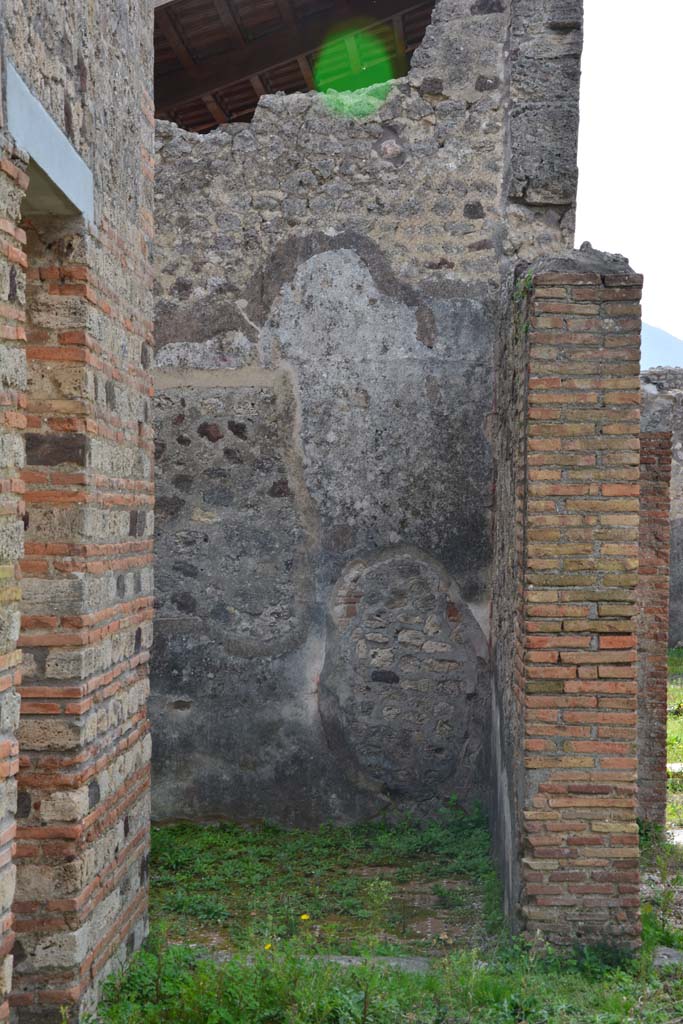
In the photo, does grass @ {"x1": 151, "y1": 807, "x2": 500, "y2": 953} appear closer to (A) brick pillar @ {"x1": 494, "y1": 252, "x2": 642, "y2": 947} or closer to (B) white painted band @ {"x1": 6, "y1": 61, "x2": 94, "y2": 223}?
(A) brick pillar @ {"x1": 494, "y1": 252, "x2": 642, "y2": 947}

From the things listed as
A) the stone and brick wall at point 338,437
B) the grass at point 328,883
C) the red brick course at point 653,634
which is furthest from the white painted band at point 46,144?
the red brick course at point 653,634

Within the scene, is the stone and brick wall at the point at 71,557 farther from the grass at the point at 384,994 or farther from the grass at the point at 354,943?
the grass at the point at 354,943

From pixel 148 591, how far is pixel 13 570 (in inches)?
59.5

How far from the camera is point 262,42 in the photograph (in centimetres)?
768

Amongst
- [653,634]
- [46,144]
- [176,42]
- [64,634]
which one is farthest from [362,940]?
[176,42]

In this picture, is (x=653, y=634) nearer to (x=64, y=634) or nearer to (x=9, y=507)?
(x=64, y=634)

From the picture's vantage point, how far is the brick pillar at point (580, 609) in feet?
12.7

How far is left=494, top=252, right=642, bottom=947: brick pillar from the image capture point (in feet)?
12.7

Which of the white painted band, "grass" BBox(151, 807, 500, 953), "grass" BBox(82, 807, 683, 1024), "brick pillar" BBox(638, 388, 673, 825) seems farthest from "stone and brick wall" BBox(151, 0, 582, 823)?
the white painted band

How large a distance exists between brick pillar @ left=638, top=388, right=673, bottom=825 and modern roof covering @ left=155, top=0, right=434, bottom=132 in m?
4.01

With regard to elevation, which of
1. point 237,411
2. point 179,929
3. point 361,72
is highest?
point 361,72

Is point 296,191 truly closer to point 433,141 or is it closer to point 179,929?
point 433,141

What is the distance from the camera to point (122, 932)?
12.3 ft

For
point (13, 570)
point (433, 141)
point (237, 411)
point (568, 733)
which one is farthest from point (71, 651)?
point (433, 141)
